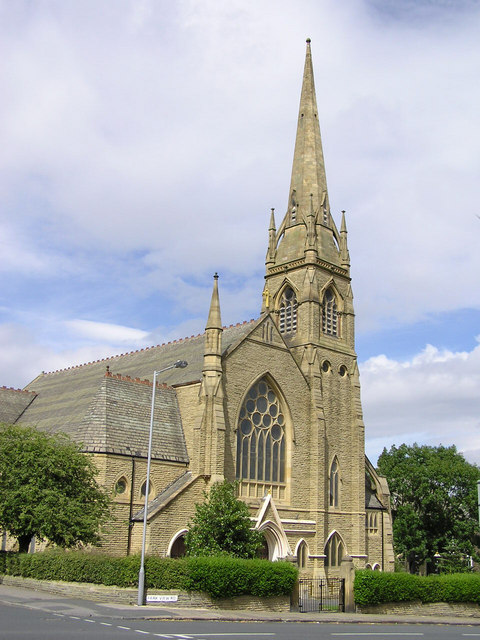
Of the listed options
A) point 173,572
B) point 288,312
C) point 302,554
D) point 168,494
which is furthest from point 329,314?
point 173,572

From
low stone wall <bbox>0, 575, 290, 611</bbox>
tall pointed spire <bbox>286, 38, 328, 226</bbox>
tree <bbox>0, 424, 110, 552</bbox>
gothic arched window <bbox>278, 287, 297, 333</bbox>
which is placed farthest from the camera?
tall pointed spire <bbox>286, 38, 328, 226</bbox>

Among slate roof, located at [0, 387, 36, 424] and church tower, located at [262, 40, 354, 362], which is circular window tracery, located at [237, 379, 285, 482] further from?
slate roof, located at [0, 387, 36, 424]

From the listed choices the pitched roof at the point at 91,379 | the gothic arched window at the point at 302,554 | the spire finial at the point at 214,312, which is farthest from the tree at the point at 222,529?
the spire finial at the point at 214,312

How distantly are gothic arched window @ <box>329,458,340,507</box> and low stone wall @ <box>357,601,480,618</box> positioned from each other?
11704 mm

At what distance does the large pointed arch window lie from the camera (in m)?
38.5

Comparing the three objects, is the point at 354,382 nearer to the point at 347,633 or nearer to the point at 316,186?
the point at 316,186

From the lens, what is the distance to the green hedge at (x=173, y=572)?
81.2 ft

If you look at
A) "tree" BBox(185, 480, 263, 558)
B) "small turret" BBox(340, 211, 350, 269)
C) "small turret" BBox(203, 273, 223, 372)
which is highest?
"small turret" BBox(340, 211, 350, 269)

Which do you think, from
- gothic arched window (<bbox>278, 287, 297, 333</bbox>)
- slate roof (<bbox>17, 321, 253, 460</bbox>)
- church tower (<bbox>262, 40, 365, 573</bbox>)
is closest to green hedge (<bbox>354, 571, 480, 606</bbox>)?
church tower (<bbox>262, 40, 365, 573</bbox>)

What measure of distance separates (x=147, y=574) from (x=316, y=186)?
3168 cm

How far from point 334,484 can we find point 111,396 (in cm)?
1525

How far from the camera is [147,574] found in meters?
24.9

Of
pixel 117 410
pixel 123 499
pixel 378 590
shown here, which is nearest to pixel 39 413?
pixel 117 410

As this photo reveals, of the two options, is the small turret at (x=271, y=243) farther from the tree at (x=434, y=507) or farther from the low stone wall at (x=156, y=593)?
the tree at (x=434, y=507)
